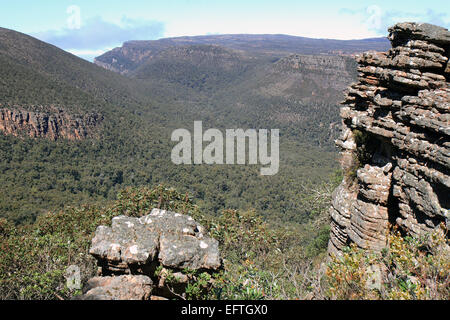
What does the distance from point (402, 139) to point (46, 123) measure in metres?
80.4

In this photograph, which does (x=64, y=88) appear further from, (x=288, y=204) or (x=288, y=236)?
(x=288, y=236)

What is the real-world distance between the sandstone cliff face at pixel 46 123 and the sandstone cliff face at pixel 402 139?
7466 cm

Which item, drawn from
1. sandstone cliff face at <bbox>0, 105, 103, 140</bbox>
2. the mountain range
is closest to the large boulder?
the mountain range

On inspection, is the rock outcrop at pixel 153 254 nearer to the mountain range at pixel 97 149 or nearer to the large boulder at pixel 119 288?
the large boulder at pixel 119 288

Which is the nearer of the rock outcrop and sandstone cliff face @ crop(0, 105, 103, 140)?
the rock outcrop

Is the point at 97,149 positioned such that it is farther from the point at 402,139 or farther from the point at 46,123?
the point at 402,139

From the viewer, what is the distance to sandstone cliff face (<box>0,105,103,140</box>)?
66213 millimetres

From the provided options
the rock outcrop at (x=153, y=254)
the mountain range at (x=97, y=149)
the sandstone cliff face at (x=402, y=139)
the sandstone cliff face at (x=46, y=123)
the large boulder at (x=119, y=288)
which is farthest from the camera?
the sandstone cliff face at (x=46, y=123)

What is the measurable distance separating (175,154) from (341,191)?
3163 inches

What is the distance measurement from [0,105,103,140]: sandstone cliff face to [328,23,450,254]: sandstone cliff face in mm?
74659

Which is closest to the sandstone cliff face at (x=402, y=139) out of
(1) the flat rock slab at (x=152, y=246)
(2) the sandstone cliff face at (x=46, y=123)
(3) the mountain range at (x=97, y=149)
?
(1) the flat rock slab at (x=152, y=246)

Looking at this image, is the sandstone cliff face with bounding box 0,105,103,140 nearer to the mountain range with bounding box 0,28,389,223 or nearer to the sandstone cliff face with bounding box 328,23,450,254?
the mountain range with bounding box 0,28,389,223

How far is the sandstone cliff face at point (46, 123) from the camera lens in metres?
66.2

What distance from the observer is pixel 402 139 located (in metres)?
9.93
